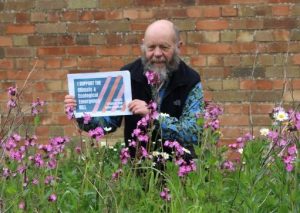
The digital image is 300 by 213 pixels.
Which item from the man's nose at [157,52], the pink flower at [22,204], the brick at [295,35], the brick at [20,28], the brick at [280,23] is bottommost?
the pink flower at [22,204]

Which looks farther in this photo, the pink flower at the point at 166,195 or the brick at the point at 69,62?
the brick at the point at 69,62

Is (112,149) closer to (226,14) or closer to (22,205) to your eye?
(22,205)

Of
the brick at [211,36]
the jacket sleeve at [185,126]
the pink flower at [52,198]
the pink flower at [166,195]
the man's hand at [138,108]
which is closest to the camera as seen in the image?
the pink flower at [52,198]

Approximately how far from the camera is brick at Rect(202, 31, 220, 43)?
192 inches

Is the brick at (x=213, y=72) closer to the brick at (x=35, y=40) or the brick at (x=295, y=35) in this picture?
the brick at (x=295, y=35)

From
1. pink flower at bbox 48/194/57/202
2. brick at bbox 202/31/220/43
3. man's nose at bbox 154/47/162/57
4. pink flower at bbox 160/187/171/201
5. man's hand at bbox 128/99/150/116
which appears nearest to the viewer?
pink flower at bbox 48/194/57/202

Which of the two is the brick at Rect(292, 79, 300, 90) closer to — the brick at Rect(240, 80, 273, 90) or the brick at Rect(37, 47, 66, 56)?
the brick at Rect(240, 80, 273, 90)

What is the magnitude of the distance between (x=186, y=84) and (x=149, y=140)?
0.84 meters

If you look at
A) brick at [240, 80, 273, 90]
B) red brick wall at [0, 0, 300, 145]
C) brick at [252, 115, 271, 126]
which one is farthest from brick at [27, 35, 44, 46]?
brick at [252, 115, 271, 126]

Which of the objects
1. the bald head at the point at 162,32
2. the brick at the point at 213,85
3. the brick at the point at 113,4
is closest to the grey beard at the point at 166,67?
the bald head at the point at 162,32

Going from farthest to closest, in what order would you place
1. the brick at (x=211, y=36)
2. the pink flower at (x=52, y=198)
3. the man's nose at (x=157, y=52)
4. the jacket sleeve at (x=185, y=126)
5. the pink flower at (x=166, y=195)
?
the brick at (x=211, y=36) → the man's nose at (x=157, y=52) → the jacket sleeve at (x=185, y=126) → the pink flower at (x=166, y=195) → the pink flower at (x=52, y=198)

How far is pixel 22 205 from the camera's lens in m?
2.37

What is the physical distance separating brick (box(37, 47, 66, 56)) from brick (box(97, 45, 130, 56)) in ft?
0.97

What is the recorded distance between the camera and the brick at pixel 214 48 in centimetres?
488
